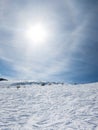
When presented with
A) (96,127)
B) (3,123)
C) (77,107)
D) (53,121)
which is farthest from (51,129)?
(77,107)

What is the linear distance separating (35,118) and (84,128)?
1.84m

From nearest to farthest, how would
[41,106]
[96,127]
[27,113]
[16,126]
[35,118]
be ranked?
[96,127] < [16,126] < [35,118] < [27,113] < [41,106]

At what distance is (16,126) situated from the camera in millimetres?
4910

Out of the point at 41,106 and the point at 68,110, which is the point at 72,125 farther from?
the point at 41,106

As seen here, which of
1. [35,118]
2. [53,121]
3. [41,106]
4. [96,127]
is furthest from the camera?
[41,106]

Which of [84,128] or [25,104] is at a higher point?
[25,104]

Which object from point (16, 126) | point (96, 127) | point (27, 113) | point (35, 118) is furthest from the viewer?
point (27, 113)

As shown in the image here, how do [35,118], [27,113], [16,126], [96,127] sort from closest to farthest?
[96,127]
[16,126]
[35,118]
[27,113]

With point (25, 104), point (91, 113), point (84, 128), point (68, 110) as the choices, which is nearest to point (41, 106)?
point (25, 104)

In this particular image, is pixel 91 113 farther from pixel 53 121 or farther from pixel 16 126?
pixel 16 126

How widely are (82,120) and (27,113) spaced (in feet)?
7.25

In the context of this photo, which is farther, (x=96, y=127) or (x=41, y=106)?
(x=41, y=106)

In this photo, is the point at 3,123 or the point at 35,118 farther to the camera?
the point at 35,118

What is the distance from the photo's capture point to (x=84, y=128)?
15.0 feet
